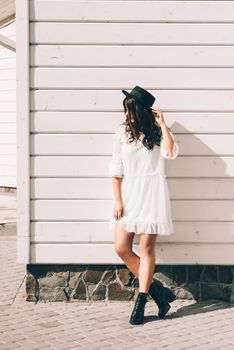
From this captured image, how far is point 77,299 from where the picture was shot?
22.6ft

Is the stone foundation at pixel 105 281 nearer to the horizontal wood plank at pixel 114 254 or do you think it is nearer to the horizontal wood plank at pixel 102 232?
the horizontal wood plank at pixel 114 254

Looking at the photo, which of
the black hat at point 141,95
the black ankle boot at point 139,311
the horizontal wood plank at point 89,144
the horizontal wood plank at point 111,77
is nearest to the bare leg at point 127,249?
the black ankle boot at point 139,311

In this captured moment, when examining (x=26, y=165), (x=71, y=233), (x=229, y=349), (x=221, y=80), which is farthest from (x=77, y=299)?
(x=221, y=80)

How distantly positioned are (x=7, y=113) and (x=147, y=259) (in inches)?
404

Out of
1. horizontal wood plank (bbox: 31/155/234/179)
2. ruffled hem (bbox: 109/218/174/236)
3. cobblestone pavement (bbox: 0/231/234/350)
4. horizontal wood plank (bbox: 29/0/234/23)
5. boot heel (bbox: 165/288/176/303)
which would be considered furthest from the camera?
horizontal wood plank (bbox: 31/155/234/179)

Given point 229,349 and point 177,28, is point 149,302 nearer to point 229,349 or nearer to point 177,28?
point 229,349

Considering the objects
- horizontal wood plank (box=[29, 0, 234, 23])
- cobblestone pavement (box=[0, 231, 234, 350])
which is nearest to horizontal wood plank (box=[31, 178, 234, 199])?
cobblestone pavement (box=[0, 231, 234, 350])

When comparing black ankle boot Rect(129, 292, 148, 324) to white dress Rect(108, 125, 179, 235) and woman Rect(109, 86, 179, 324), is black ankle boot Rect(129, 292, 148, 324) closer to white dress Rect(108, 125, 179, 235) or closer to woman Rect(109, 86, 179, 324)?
woman Rect(109, 86, 179, 324)

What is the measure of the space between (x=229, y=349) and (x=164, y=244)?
1.49 metres

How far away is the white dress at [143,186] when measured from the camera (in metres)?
6.30

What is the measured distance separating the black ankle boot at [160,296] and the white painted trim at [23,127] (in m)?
1.23

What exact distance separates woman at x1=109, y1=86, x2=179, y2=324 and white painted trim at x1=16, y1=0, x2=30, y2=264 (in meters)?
0.84

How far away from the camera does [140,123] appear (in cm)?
630

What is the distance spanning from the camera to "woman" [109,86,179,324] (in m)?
6.29
